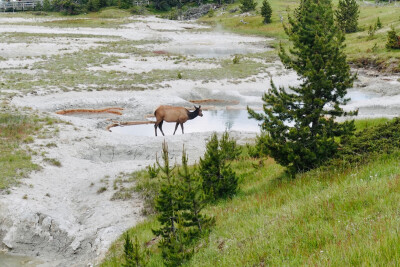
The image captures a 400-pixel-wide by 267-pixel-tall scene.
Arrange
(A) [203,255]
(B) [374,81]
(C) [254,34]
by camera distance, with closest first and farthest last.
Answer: (A) [203,255] < (B) [374,81] < (C) [254,34]

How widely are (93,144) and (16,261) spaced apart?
413 inches

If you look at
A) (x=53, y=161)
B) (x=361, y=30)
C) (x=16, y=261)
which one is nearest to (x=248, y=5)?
(x=361, y=30)

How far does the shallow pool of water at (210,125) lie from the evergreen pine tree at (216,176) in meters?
12.2

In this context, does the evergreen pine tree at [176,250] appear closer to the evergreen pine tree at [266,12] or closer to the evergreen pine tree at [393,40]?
the evergreen pine tree at [393,40]

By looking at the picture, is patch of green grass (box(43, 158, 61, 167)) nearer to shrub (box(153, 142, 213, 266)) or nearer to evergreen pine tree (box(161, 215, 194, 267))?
shrub (box(153, 142, 213, 266))

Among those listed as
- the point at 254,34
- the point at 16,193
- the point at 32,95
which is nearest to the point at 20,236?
the point at 16,193

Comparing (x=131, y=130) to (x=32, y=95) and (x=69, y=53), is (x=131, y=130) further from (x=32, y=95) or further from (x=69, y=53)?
(x=69, y=53)

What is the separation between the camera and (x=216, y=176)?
1330 cm

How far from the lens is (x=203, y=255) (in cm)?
833

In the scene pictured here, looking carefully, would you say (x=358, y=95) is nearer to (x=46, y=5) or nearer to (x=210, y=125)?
(x=210, y=125)

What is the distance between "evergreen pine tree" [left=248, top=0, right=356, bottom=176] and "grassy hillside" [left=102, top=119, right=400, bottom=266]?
873mm

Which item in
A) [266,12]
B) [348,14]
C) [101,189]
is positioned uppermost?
[348,14]

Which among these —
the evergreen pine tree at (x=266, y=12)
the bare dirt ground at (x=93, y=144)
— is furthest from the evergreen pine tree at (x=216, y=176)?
the evergreen pine tree at (x=266, y=12)

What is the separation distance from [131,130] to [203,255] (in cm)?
1904
